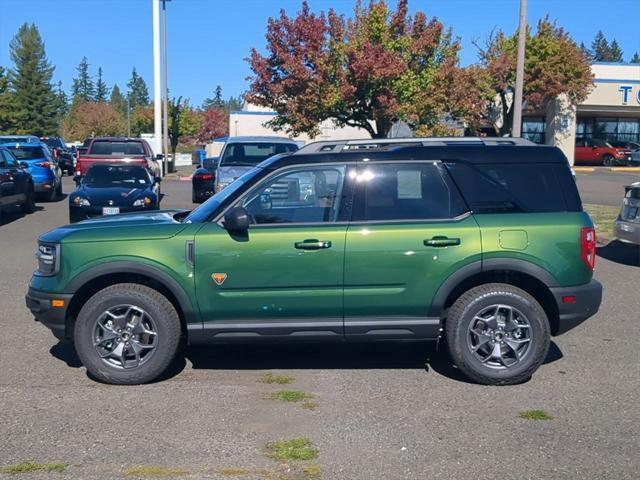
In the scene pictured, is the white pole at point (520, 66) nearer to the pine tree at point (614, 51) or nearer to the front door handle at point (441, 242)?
the front door handle at point (441, 242)

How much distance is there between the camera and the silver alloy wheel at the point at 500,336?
20.8 ft

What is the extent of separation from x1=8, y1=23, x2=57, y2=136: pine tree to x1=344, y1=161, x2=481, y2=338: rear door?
261ft

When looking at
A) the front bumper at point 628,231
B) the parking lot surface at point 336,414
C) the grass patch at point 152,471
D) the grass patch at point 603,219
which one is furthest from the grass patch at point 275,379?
the grass patch at point 603,219

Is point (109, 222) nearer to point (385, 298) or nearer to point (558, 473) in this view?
point (385, 298)

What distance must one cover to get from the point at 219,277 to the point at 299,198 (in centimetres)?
94

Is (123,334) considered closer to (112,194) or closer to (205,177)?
(112,194)

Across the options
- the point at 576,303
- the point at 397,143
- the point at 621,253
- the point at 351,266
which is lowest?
the point at 621,253

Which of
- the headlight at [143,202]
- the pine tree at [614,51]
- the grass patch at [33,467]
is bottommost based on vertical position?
the grass patch at [33,467]

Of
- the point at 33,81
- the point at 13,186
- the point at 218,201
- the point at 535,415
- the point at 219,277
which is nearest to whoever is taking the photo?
the point at 535,415

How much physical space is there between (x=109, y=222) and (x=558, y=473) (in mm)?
4117

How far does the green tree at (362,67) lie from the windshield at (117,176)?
9.63m

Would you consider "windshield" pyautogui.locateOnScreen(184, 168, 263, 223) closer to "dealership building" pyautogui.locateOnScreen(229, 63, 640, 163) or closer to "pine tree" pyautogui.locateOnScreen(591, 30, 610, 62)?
"dealership building" pyautogui.locateOnScreen(229, 63, 640, 163)

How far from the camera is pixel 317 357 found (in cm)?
725

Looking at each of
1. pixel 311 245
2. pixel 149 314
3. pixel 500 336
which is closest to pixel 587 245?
pixel 500 336
